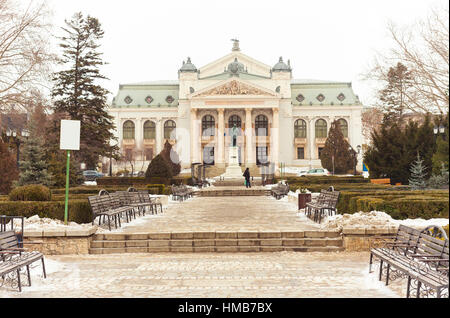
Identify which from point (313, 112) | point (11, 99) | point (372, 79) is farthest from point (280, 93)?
point (11, 99)

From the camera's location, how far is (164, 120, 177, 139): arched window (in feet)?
243

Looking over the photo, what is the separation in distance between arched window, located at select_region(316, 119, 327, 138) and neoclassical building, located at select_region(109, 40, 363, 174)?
0.49 ft

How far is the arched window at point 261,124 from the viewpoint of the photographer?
72.6 m

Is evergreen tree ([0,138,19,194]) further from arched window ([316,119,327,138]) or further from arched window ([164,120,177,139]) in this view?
arched window ([316,119,327,138])

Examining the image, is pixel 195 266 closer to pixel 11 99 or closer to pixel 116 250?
pixel 116 250

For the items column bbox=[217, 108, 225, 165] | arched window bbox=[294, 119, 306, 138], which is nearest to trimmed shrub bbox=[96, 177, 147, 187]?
column bbox=[217, 108, 225, 165]

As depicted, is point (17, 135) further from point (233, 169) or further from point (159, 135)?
point (159, 135)

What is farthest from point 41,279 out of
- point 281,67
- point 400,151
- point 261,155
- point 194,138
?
point 281,67

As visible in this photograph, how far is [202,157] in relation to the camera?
71250mm

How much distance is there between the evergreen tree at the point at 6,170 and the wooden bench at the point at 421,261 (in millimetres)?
17201

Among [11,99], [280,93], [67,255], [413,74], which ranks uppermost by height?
[280,93]

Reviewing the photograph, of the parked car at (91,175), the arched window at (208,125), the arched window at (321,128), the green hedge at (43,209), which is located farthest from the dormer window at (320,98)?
the green hedge at (43,209)

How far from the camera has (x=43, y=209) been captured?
11797 mm

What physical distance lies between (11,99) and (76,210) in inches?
493
